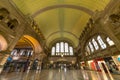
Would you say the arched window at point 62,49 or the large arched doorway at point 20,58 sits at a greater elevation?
the arched window at point 62,49

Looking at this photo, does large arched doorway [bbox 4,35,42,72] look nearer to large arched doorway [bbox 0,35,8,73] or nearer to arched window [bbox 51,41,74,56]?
arched window [bbox 51,41,74,56]

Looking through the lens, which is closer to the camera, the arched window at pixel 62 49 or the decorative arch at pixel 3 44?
the decorative arch at pixel 3 44

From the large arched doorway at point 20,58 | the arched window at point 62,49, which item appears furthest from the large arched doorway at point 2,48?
the arched window at point 62,49

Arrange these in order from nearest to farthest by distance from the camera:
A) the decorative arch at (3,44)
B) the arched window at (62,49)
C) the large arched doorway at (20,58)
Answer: the decorative arch at (3,44) → the large arched doorway at (20,58) → the arched window at (62,49)

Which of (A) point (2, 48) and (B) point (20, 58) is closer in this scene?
(A) point (2, 48)

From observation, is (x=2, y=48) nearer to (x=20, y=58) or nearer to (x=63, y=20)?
(x=63, y=20)

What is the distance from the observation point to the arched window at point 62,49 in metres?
17.7

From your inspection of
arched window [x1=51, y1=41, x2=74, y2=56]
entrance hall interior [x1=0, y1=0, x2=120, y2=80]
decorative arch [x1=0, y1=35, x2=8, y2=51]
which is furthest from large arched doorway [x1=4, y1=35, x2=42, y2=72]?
decorative arch [x1=0, y1=35, x2=8, y2=51]

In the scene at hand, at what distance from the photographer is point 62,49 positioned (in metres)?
18.5

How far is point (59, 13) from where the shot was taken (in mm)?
10422

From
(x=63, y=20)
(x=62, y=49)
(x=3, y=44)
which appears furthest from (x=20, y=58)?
(x=63, y=20)

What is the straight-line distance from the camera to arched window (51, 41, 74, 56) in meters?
17.7

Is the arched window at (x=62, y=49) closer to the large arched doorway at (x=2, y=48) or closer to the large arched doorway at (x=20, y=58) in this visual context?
the large arched doorway at (x=20, y=58)

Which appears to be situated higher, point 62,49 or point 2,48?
point 62,49
